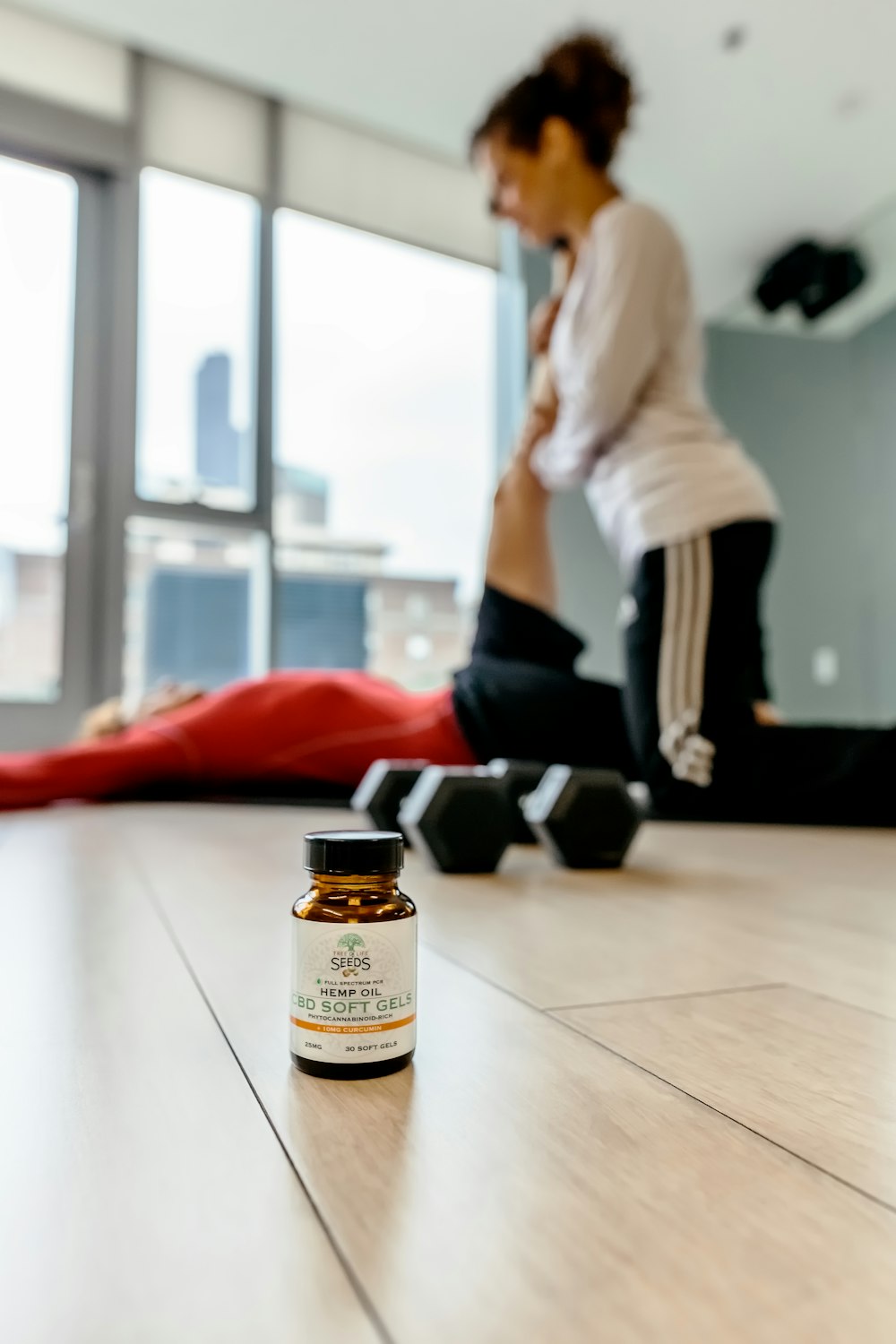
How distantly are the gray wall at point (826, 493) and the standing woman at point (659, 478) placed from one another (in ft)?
9.92

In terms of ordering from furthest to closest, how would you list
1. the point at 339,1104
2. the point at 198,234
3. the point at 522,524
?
the point at 198,234, the point at 522,524, the point at 339,1104

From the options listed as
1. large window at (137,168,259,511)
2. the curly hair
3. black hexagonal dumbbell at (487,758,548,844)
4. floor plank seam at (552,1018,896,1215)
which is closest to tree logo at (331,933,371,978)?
floor plank seam at (552,1018,896,1215)

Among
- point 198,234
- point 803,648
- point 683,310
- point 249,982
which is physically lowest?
point 249,982

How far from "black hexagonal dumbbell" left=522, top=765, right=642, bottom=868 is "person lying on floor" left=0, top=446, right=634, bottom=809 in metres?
0.63

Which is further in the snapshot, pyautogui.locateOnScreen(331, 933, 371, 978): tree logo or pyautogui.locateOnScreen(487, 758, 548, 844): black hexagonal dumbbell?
pyautogui.locateOnScreen(487, 758, 548, 844): black hexagonal dumbbell

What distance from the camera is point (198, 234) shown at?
12.1 feet

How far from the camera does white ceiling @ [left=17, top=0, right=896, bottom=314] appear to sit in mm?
3084

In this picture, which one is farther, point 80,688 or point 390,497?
point 390,497

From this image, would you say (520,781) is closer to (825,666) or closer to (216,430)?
(216,430)

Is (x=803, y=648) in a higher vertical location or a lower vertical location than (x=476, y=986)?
Answer: higher

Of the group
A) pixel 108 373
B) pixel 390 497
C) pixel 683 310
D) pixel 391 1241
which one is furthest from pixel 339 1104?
pixel 390 497

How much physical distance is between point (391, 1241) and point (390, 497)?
3.89 metres

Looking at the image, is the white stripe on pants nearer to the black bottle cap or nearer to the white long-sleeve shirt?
the white long-sleeve shirt

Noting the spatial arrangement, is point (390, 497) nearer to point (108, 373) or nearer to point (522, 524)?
point (108, 373)
